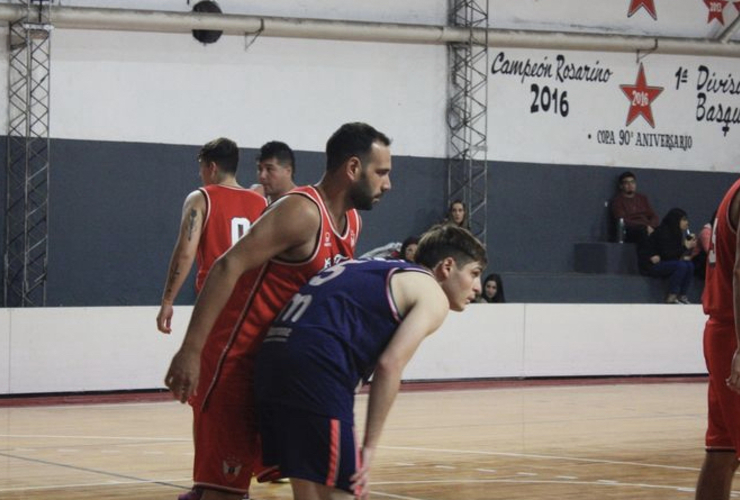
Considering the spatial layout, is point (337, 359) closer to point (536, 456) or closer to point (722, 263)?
point (722, 263)

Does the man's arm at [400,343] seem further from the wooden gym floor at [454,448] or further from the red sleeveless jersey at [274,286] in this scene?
the wooden gym floor at [454,448]

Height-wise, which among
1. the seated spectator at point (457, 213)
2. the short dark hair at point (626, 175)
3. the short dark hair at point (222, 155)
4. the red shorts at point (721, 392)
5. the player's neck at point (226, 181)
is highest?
the short dark hair at point (626, 175)

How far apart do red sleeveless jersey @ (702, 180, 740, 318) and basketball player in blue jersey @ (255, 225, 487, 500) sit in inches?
63.1

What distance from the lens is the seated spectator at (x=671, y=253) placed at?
1817 cm

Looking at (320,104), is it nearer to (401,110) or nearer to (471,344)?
(401,110)

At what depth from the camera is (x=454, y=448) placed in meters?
9.67

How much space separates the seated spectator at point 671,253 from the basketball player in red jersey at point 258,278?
544 inches

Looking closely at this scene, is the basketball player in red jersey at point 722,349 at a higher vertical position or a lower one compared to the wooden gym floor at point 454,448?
higher

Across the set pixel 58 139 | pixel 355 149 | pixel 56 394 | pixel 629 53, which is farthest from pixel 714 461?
pixel 629 53

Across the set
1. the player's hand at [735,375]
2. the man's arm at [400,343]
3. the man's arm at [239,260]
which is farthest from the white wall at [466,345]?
the man's arm at [400,343]

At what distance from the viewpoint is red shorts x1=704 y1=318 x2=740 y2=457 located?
17.5 ft

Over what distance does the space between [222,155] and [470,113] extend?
1158 cm

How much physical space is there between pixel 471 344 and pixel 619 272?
4.59 meters

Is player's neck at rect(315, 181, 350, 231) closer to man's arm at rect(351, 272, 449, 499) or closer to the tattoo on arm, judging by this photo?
man's arm at rect(351, 272, 449, 499)
